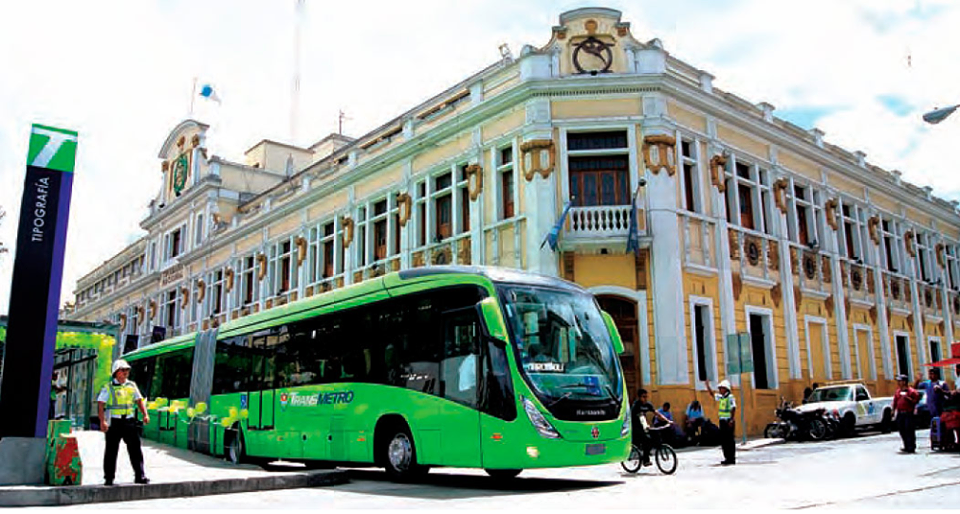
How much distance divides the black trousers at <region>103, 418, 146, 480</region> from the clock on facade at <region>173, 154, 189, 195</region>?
3670 cm

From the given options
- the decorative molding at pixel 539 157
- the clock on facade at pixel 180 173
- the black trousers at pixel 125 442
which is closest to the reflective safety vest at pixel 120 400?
the black trousers at pixel 125 442

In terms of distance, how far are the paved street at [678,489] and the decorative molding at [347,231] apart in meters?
16.7

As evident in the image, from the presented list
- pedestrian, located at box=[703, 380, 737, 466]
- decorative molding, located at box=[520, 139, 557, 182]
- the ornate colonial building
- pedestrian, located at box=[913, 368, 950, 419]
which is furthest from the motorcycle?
decorative molding, located at box=[520, 139, 557, 182]

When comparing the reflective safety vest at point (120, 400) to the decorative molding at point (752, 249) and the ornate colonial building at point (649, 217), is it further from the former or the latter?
the decorative molding at point (752, 249)

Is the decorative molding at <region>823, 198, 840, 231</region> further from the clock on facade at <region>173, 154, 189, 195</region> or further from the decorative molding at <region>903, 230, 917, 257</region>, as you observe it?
the clock on facade at <region>173, 154, 189, 195</region>

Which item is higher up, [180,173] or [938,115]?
[180,173]

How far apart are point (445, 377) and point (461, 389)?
403mm

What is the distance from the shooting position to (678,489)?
1097cm

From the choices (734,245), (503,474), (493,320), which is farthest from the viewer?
(734,245)

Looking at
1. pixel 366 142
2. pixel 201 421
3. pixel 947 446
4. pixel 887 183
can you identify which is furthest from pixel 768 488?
pixel 887 183

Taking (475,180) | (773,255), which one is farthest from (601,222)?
(773,255)

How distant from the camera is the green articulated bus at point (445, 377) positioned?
11.1 meters

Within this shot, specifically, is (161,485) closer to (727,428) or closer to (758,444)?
(727,428)

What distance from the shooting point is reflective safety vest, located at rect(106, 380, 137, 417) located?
35.1 feet
